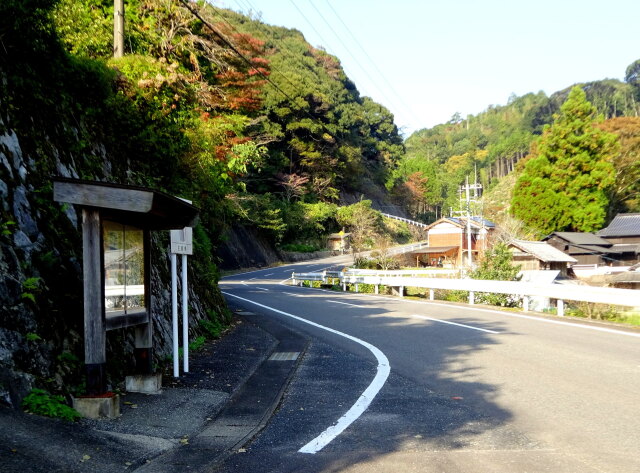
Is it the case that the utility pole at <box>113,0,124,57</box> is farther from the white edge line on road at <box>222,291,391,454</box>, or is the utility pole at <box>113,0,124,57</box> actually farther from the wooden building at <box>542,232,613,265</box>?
the wooden building at <box>542,232,613,265</box>

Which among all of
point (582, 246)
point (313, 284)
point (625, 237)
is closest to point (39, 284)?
point (313, 284)

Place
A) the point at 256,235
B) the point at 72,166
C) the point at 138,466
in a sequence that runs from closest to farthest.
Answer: the point at 138,466 < the point at 72,166 < the point at 256,235

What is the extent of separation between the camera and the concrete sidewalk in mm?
3900

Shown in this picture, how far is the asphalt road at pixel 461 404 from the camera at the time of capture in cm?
418

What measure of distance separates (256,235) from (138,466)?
53447 mm

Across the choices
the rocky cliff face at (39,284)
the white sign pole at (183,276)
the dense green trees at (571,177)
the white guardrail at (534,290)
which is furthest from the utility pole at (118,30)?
the dense green trees at (571,177)

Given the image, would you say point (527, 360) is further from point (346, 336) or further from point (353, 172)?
point (353, 172)

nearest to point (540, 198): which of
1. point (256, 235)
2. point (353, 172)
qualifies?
point (353, 172)

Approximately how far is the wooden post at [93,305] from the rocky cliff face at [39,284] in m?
0.31

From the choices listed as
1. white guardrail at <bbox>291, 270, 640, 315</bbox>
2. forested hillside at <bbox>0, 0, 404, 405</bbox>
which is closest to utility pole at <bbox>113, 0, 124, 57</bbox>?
forested hillside at <bbox>0, 0, 404, 405</bbox>

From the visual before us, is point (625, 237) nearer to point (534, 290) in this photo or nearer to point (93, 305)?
point (534, 290)

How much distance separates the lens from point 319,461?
13.7 ft

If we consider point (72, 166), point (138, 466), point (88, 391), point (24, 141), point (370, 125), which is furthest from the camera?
point (370, 125)

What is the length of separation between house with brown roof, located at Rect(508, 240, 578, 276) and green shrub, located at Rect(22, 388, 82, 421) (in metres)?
44.5
